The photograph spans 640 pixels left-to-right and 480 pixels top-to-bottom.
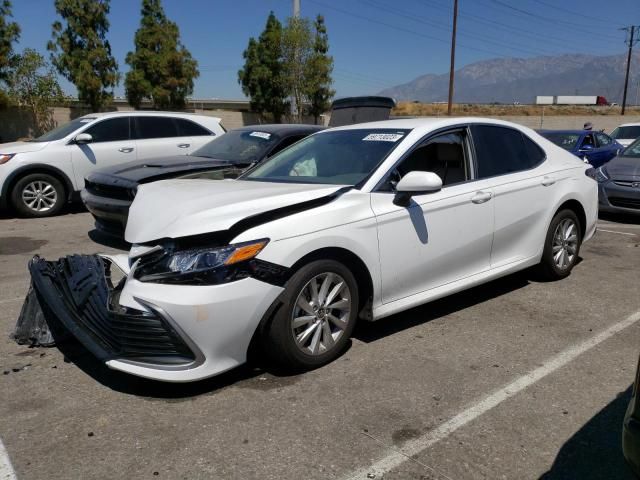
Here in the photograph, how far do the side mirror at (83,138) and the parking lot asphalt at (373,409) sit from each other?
202 inches

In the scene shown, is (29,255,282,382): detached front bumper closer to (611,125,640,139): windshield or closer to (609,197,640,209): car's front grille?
(609,197,640,209): car's front grille

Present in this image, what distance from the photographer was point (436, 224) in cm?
414

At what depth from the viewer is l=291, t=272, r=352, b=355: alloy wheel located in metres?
3.46

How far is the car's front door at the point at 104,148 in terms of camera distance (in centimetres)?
925

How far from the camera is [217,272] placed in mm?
3145

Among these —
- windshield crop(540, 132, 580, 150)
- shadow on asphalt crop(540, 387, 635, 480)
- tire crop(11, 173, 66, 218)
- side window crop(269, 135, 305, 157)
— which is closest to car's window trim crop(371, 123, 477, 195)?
shadow on asphalt crop(540, 387, 635, 480)

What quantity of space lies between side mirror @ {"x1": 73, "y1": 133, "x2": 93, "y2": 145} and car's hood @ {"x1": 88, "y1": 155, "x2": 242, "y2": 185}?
237 centimetres

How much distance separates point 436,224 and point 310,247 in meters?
1.18

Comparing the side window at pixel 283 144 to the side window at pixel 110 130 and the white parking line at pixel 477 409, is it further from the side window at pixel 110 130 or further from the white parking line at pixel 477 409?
the white parking line at pixel 477 409

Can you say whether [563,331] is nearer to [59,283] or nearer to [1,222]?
[59,283]

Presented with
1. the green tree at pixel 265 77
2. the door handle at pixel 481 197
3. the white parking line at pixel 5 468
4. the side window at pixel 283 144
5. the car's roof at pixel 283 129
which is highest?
the green tree at pixel 265 77

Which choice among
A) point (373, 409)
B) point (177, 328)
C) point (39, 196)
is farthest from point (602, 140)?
point (177, 328)

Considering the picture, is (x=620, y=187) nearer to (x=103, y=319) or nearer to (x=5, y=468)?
(x=103, y=319)

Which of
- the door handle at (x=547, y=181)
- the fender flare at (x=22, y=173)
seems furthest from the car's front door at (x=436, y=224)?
the fender flare at (x=22, y=173)
